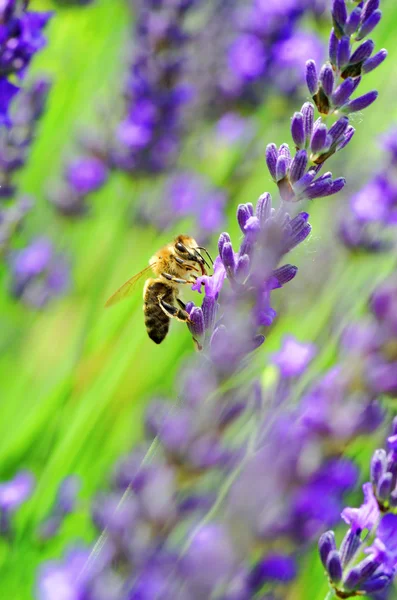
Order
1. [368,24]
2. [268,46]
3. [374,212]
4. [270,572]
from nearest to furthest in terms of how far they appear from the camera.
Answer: [368,24]
[270,572]
[374,212]
[268,46]

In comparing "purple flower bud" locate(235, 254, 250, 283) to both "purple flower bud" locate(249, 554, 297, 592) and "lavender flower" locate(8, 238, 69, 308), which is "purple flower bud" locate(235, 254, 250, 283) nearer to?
"purple flower bud" locate(249, 554, 297, 592)

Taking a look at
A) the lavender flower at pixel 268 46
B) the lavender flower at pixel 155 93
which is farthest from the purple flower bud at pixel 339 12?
the lavender flower at pixel 268 46

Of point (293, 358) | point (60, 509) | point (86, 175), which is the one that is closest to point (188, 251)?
point (293, 358)

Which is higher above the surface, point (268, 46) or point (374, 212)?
point (268, 46)

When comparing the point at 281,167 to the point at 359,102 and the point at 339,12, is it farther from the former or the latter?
the point at 339,12

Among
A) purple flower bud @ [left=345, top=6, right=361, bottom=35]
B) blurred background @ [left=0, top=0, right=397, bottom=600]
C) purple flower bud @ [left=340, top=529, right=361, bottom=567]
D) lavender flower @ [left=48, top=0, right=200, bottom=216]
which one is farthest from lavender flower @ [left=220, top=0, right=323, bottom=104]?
purple flower bud @ [left=340, top=529, right=361, bottom=567]

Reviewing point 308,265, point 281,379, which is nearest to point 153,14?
point 308,265
